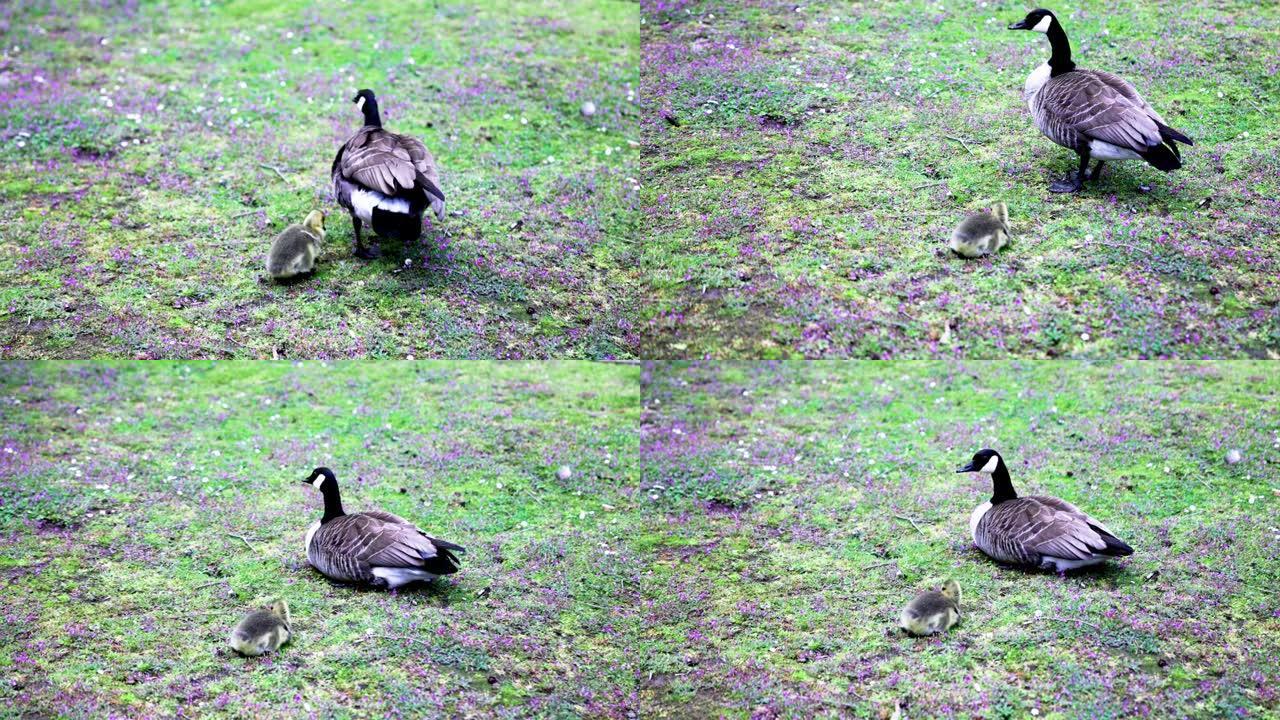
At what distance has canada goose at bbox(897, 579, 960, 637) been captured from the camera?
5988 mm

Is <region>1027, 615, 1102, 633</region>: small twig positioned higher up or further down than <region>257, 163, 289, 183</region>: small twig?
further down

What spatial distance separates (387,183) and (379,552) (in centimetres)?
255

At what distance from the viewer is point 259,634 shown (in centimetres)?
575

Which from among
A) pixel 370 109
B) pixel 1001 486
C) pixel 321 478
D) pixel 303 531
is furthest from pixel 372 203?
pixel 1001 486

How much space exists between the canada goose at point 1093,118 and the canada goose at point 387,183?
452cm

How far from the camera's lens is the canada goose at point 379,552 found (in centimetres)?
628

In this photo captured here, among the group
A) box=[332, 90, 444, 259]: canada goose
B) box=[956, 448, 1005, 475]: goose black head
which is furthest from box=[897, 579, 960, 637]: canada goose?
box=[332, 90, 444, 259]: canada goose

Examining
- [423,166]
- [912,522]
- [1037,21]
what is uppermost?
[1037,21]

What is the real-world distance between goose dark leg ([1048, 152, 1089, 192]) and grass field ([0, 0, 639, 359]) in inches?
129

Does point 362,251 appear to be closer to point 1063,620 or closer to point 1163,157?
point 1063,620

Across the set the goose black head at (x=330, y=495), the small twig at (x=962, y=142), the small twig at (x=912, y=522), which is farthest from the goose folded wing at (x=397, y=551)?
the small twig at (x=962, y=142)

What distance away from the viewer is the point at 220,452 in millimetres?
8297

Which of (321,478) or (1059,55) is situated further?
(1059,55)

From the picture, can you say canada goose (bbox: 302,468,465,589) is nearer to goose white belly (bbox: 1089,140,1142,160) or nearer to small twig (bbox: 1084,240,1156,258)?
small twig (bbox: 1084,240,1156,258)
